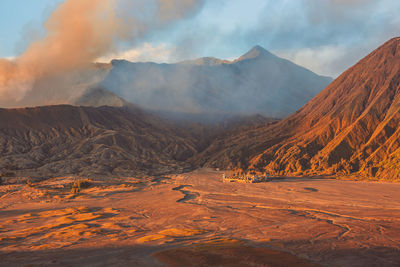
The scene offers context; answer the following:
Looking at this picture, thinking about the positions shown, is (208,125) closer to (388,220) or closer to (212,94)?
(212,94)

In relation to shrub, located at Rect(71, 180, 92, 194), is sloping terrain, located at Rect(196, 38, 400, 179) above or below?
above

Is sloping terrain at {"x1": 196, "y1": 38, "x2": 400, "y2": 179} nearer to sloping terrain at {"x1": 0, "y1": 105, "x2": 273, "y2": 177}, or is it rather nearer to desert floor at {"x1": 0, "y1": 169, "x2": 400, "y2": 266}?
sloping terrain at {"x1": 0, "y1": 105, "x2": 273, "y2": 177}

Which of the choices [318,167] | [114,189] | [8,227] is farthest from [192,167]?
[8,227]

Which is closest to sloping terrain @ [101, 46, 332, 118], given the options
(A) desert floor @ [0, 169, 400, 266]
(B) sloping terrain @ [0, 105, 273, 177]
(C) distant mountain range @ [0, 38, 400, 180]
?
(B) sloping terrain @ [0, 105, 273, 177]

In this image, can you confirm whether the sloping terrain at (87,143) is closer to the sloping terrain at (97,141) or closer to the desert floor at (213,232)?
the sloping terrain at (97,141)

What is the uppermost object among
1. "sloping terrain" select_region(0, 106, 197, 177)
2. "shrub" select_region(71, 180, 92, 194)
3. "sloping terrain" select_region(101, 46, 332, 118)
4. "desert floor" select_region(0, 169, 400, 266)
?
"sloping terrain" select_region(101, 46, 332, 118)

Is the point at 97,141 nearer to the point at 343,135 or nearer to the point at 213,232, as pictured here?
the point at 343,135

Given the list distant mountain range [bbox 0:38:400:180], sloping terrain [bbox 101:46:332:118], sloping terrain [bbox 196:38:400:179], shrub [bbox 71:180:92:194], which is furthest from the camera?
sloping terrain [bbox 101:46:332:118]
